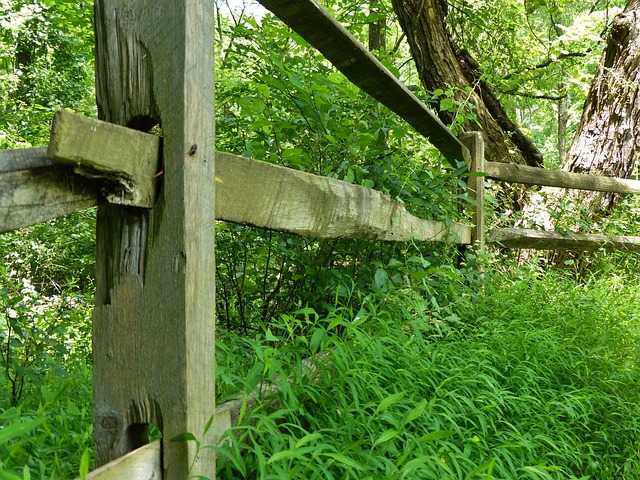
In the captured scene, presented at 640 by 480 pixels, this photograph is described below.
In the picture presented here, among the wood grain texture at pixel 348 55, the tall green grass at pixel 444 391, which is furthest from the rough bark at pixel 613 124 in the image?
the wood grain texture at pixel 348 55

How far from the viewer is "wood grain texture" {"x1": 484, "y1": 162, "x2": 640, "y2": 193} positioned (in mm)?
4430

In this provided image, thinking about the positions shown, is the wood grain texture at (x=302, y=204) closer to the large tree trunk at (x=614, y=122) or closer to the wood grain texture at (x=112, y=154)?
the wood grain texture at (x=112, y=154)

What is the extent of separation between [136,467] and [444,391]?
120 cm

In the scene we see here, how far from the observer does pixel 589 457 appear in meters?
2.19

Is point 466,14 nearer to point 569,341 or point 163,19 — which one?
point 569,341

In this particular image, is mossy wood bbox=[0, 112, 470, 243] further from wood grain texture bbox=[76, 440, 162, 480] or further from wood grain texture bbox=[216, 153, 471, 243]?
wood grain texture bbox=[76, 440, 162, 480]

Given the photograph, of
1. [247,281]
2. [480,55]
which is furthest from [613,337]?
[480,55]

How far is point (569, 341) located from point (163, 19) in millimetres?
2729

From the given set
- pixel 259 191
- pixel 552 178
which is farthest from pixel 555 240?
pixel 259 191

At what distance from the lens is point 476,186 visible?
3.97m

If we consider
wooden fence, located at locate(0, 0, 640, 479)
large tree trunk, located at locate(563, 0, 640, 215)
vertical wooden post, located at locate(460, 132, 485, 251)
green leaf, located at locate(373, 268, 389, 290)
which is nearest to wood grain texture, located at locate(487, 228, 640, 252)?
vertical wooden post, located at locate(460, 132, 485, 251)

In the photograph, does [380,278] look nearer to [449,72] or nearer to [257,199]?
[257,199]

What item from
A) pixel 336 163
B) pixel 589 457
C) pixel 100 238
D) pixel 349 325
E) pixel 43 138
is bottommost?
pixel 589 457

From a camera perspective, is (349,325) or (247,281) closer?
(349,325)
